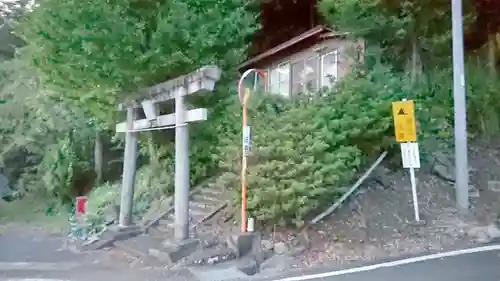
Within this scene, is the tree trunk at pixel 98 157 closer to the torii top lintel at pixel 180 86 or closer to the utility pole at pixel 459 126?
the torii top lintel at pixel 180 86

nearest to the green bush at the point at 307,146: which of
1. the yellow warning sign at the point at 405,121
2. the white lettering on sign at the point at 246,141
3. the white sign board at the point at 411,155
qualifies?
the white lettering on sign at the point at 246,141

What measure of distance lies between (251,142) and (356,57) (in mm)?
6142

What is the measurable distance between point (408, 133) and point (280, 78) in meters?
9.87

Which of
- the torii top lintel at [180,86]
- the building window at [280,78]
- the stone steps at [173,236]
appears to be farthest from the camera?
the building window at [280,78]

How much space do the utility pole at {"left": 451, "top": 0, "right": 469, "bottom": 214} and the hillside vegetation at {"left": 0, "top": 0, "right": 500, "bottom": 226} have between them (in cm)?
98

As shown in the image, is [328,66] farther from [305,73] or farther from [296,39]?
[296,39]

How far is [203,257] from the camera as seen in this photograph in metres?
8.11

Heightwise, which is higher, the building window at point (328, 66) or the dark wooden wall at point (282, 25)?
the dark wooden wall at point (282, 25)

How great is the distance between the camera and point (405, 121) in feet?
28.9

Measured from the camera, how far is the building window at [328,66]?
1486 cm

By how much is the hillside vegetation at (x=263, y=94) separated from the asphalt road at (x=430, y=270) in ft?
4.50

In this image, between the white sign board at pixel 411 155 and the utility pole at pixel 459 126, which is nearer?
the white sign board at pixel 411 155

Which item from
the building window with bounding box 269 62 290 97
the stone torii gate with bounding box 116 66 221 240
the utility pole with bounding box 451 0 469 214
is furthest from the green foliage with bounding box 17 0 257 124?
the building window with bounding box 269 62 290 97

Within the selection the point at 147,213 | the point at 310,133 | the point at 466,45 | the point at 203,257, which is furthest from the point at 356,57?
the point at 203,257
